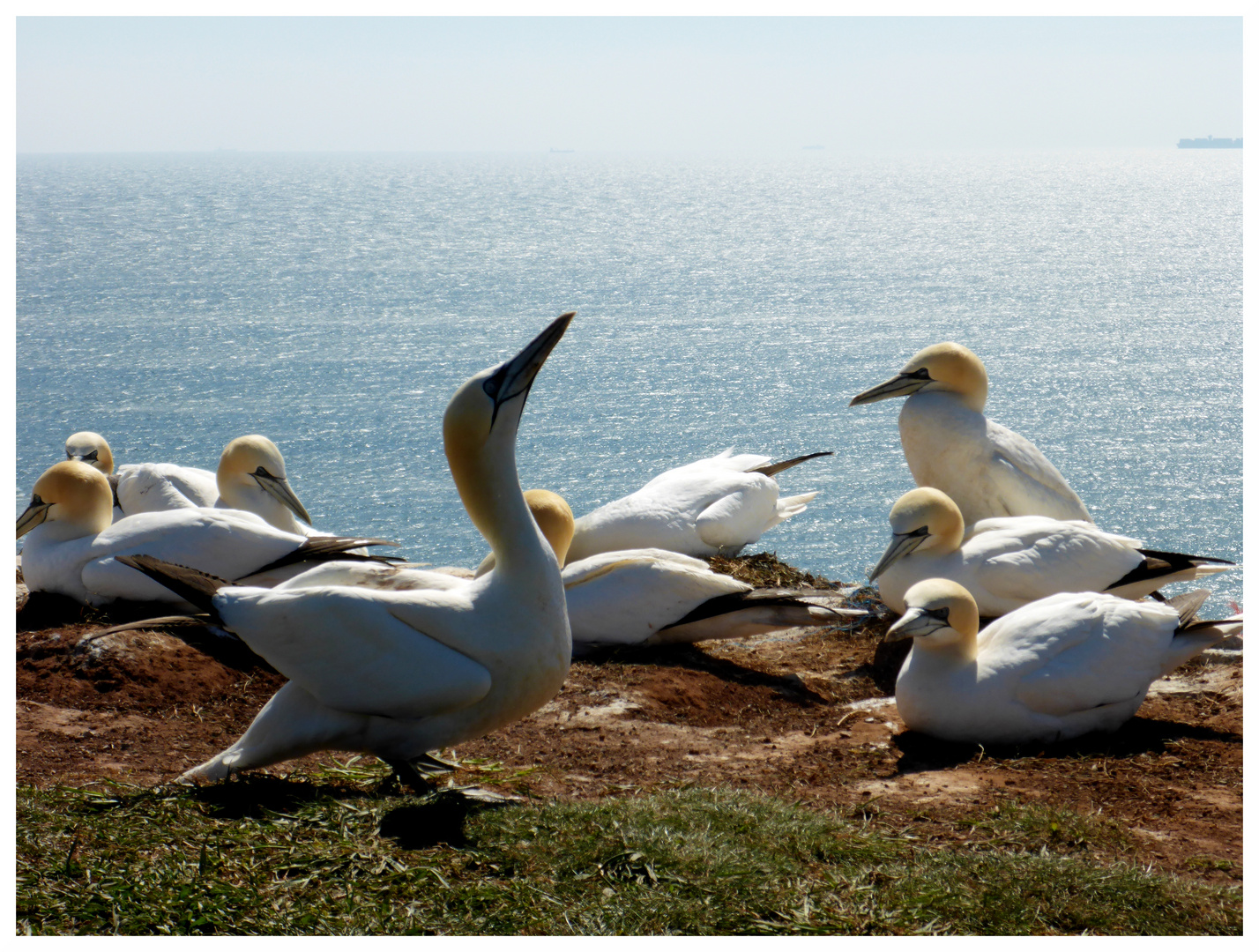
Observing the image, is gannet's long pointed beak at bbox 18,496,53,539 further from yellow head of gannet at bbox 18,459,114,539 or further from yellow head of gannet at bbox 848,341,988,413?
yellow head of gannet at bbox 848,341,988,413

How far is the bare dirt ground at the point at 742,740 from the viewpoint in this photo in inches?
146

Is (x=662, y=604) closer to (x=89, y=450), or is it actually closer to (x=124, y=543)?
(x=124, y=543)

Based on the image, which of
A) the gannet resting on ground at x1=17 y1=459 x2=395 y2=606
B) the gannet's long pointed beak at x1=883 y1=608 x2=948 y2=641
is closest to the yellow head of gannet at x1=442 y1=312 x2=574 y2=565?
the gannet's long pointed beak at x1=883 y1=608 x2=948 y2=641

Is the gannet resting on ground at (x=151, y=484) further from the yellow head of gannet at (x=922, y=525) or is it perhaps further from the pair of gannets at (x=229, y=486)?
the yellow head of gannet at (x=922, y=525)

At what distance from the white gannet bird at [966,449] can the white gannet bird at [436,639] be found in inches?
155

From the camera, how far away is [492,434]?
353 centimetres

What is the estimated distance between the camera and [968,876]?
2.97 meters

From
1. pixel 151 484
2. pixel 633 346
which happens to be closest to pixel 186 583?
pixel 151 484

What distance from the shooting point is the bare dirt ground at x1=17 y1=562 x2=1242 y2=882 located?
12.2 ft

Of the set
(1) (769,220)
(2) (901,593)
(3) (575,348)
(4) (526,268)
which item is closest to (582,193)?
(1) (769,220)

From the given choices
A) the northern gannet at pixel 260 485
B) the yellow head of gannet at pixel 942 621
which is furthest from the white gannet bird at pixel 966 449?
the northern gannet at pixel 260 485

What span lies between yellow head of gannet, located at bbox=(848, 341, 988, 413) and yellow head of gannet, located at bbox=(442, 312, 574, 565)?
12.5 feet

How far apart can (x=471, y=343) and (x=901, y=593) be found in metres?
24.4

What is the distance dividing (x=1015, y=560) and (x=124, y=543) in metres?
4.65
